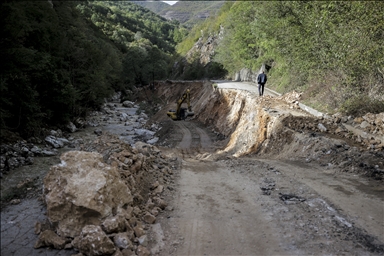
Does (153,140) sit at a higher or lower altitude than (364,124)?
lower

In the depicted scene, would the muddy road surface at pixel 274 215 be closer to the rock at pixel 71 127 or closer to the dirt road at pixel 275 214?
the dirt road at pixel 275 214

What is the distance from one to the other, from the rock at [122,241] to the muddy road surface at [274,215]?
23.0 inches

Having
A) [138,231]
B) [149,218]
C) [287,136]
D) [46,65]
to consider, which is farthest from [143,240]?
[46,65]

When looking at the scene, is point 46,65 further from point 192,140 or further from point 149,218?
point 149,218

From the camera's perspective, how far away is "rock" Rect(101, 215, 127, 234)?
498cm

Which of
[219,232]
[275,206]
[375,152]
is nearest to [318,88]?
[375,152]

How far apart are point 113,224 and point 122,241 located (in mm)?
331

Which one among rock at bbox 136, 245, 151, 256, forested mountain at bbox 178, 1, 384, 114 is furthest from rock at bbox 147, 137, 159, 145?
rock at bbox 136, 245, 151, 256

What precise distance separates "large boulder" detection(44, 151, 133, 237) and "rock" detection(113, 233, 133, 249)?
1.33 ft

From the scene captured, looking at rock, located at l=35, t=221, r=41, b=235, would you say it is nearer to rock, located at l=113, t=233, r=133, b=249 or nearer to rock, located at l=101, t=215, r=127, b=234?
rock, located at l=101, t=215, r=127, b=234

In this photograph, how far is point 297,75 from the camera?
20953 millimetres

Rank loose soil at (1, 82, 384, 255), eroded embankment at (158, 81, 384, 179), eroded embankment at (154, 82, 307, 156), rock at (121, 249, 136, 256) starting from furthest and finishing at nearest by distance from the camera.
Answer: eroded embankment at (154, 82, 307, 156) → eroded embankment at (158, 81, 384, 179) → loose soil at (1, 82, 384, 255) → rock at (121, 249, 136, 256)

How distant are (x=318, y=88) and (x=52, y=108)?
1825cm

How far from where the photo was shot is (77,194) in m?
4.81
